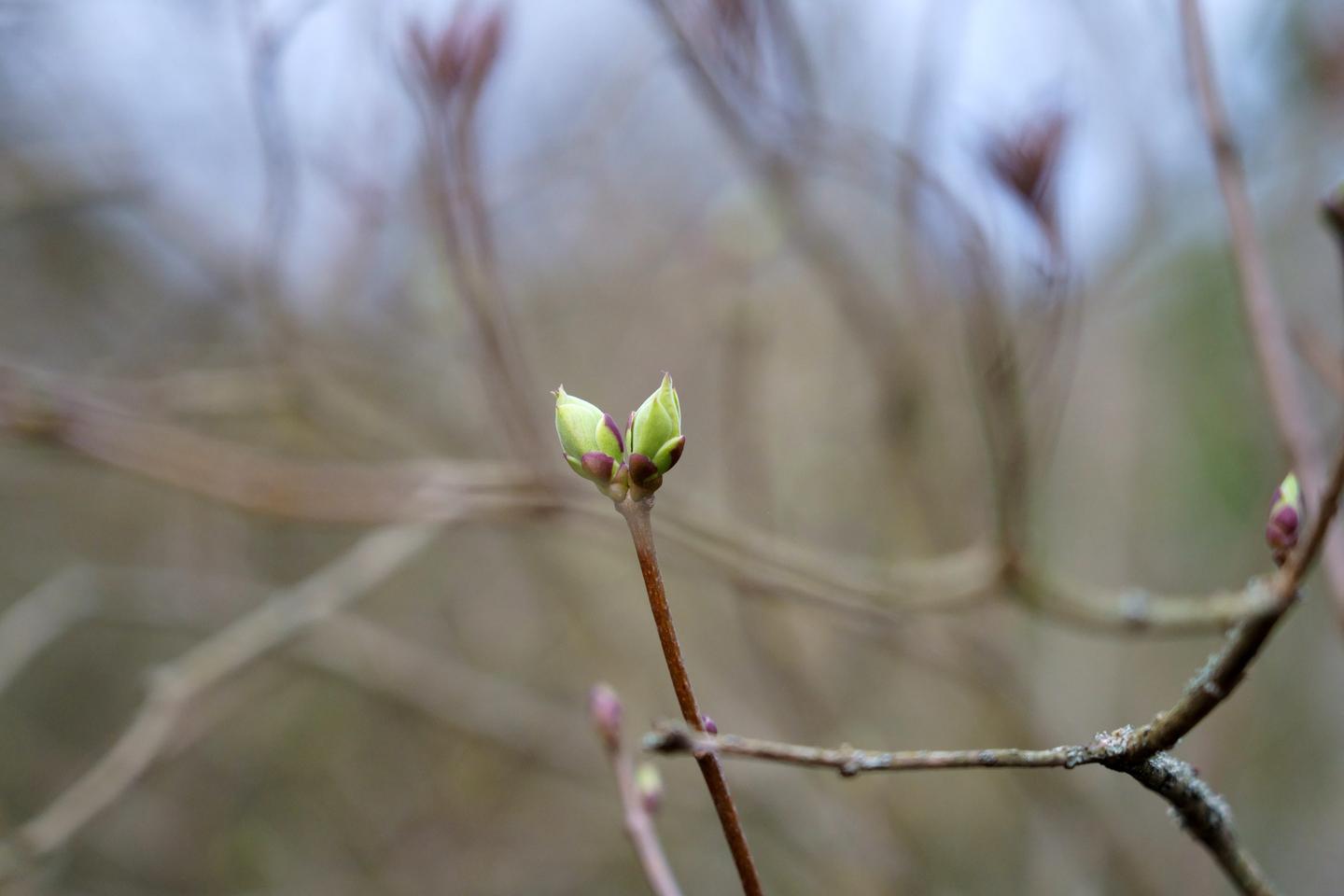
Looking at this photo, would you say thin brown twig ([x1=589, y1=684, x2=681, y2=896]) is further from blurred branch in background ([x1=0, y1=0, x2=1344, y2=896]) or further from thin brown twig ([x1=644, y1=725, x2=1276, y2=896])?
thin brown twig ([x1=644, y1=725, x2=1276, y2=896])

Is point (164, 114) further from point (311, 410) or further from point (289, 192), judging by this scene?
point (289, 192)

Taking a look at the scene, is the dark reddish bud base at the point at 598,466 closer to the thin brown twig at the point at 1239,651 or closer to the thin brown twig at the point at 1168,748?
the thin brown twig at the point at 1168,748

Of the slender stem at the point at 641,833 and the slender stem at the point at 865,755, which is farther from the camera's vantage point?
the slender stem at the point at 641,833

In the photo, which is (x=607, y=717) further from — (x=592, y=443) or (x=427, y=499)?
(x=427, y=499)

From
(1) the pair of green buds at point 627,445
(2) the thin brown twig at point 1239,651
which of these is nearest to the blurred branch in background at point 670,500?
(2) the thin brown twig at point 1239,651

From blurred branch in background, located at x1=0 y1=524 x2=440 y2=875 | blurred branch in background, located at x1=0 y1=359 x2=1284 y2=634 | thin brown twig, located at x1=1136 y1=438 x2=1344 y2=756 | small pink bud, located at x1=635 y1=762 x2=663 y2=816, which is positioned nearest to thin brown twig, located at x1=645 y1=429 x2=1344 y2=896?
thin brown twig, located at x1=1136 y1=438 x2=1344 y2=756

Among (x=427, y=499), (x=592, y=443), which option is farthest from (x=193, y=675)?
(x=592, y=443)
